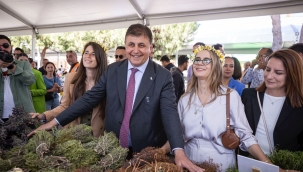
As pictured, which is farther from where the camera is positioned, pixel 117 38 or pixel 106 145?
pixel 117 38

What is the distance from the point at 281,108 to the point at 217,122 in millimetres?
632

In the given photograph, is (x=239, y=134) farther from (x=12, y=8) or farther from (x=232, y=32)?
(x=232, y=32)

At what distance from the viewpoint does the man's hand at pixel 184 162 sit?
155 cm

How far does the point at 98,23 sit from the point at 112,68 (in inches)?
230

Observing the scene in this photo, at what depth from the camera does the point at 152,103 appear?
2.20m

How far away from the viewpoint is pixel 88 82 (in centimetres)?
293

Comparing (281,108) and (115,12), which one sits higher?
(115,12)

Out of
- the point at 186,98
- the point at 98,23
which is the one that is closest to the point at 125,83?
the point at 186,98

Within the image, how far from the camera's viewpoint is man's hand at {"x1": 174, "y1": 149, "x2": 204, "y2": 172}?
60.9 inches

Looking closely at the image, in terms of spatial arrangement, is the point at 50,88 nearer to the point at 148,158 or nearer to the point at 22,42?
the point at 148,158

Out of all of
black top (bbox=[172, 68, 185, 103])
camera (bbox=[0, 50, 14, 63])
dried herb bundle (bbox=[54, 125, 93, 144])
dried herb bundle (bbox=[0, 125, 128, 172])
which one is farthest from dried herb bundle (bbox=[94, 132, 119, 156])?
black top (bbox=[172, 68, 185, 103])

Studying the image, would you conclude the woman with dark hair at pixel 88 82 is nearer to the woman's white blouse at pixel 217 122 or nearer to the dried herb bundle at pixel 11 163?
the woman's white blouse at pixel 217 122

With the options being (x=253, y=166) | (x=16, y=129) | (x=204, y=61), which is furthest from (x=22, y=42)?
(x=253, y=166)

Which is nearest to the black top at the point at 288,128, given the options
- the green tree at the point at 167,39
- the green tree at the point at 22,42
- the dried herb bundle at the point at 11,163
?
the dried herb bundle at the point at 11,163
